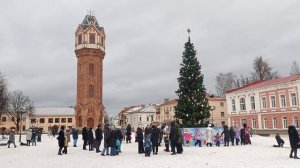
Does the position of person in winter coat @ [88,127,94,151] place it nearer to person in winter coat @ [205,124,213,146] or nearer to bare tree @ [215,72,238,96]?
person in winter coat @ [205,124,213,146]

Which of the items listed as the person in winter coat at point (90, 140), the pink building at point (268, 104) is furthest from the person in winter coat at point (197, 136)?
the pink building at point (268, 104)

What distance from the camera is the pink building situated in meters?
40.8

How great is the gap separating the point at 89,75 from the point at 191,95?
156 feet

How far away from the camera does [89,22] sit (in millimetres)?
76062

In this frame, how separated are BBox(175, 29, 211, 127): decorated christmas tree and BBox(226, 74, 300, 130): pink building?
60.1 feet

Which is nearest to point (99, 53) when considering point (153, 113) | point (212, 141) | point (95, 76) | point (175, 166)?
point (95, 76)

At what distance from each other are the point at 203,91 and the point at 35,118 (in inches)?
3354

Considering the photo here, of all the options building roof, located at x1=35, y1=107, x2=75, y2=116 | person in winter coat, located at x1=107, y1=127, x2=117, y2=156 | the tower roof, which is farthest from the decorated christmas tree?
building roof, located at x1=35, y1=107, x2=75, y2=116

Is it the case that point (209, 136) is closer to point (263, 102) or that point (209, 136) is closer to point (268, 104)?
point (268, 104)

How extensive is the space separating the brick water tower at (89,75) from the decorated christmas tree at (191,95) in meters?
43.9

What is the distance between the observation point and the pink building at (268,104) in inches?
1606

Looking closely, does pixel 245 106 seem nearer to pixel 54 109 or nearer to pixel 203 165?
pixel 203 165

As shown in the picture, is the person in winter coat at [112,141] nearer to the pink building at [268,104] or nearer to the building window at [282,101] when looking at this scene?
the pink building at [268,104]

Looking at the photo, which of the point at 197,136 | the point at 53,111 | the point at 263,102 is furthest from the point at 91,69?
the point at 197,136
